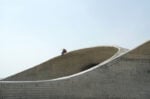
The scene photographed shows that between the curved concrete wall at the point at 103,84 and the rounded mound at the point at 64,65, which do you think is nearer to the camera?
the curved concrete wall at the point at 103,84

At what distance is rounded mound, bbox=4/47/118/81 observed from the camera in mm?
17594

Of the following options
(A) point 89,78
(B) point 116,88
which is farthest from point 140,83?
(A) point 89,78

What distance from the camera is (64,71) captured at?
17.8 m

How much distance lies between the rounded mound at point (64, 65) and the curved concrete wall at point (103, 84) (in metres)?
4.83

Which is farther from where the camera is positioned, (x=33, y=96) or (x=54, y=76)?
(x=54, y=76)

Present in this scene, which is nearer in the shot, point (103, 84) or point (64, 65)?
point (103, 84)

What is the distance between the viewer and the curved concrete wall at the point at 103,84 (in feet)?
35.4

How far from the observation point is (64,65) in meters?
17.9

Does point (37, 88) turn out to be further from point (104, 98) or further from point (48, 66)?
point (48, 66)

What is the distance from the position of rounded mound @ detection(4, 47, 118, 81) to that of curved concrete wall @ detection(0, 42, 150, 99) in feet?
15.8

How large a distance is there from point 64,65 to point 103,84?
6153mm

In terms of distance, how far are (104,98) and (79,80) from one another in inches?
41.6

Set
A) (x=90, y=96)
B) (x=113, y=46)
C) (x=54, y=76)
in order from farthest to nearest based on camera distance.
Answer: (x=54, y=76)
(x=113, y=46)
(x=90, y=96)

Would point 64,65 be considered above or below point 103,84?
above
